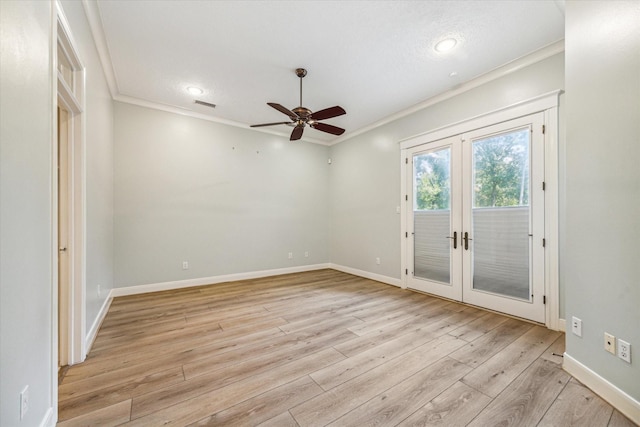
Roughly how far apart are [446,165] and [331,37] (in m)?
2.46

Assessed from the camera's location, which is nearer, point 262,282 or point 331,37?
point 331,37

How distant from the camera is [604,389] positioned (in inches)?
67.9

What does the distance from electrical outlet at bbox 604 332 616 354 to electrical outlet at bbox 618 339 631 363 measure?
0.12 ft

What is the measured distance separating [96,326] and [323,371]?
2501 mm

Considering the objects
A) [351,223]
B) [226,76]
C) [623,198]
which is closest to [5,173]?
[226,76]

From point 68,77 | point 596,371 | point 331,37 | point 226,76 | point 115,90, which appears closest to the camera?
point 596,371

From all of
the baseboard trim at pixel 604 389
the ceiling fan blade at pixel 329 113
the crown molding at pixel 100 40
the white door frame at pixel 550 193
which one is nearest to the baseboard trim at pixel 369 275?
the white door frame at pixel 550 193

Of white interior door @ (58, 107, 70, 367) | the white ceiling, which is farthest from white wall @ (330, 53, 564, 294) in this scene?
white interior door @ (58, 107, 70, 367)

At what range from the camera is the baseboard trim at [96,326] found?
7.58ft

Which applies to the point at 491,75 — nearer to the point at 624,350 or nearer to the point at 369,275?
the point at 624,350

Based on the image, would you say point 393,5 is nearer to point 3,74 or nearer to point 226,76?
point 226,76

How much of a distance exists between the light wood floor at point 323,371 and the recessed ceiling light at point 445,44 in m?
3.14

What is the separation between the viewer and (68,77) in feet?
6.81

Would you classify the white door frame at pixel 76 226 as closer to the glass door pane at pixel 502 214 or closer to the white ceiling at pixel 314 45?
the white ceiling at pixel 314 45
